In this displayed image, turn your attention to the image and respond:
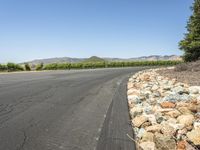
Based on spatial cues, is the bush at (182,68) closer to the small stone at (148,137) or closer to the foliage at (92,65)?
the small stone at (148,137)

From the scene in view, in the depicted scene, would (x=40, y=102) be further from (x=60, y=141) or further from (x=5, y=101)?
(x=60, y=141)

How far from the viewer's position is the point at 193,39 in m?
23.7

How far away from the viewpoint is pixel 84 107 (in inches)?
358

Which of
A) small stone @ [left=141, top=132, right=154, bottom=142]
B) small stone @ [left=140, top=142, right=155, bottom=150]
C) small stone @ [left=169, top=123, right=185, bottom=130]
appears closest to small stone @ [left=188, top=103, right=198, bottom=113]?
small stone @ [left=169, top=123, right=185, bottom=130]

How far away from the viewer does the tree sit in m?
23.3

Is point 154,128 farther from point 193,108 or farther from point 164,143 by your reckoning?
point 193,108

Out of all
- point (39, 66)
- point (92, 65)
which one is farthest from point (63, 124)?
point (92, 65)

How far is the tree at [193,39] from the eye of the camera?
23.3m

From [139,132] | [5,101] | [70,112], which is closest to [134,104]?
[70,112]

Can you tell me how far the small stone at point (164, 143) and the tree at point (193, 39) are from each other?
19.1m

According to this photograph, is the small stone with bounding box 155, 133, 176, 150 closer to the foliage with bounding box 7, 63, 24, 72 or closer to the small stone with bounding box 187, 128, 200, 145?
the small stone with bounding box 187, 128, 200, 145

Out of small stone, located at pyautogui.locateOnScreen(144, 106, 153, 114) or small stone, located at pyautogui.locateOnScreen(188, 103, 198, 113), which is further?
small stone, located at pyautogui.locateOnScreen(144, 106, 153, 114)

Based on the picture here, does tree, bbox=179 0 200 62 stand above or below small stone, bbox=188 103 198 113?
above

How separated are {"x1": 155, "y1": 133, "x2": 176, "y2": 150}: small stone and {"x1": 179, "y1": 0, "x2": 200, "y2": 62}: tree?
62.6 feet
